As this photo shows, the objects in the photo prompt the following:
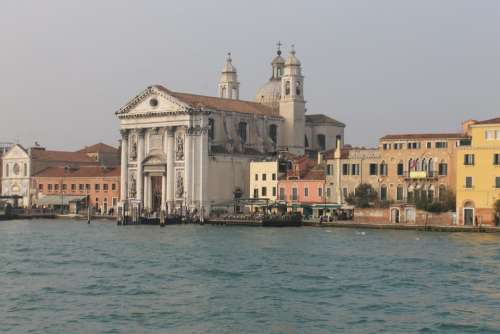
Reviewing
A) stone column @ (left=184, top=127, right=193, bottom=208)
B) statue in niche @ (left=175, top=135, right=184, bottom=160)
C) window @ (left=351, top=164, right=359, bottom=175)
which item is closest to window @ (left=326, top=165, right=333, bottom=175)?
window @ (left=351, top=164, right=359, bottom=175)

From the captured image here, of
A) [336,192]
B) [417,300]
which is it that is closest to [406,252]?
[417,300]

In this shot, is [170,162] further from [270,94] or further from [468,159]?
[468,159]

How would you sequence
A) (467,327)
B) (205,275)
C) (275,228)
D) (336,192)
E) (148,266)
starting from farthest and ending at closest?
(336,192)
(275,228)
(148,266)
(205,275)
(467,327)

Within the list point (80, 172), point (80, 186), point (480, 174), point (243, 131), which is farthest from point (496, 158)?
point (80, 172)

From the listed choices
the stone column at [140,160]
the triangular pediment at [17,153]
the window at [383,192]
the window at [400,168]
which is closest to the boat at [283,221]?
the window at [383,192]

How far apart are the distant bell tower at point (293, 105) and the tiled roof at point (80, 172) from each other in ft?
40.8

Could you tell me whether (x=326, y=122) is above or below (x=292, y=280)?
above

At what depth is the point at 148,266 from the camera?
3061 centimetres

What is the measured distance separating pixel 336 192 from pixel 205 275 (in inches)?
1150

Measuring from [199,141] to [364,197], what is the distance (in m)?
13.3

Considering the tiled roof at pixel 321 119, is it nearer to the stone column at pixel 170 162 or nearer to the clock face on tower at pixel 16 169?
the stone column at pixel 170 162

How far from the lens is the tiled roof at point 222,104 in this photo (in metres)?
64.8

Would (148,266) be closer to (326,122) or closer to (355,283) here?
(355,283)

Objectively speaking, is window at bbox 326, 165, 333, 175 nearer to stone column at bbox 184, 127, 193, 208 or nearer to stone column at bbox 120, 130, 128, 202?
stone column at bbox 184, 127, 193, 208
